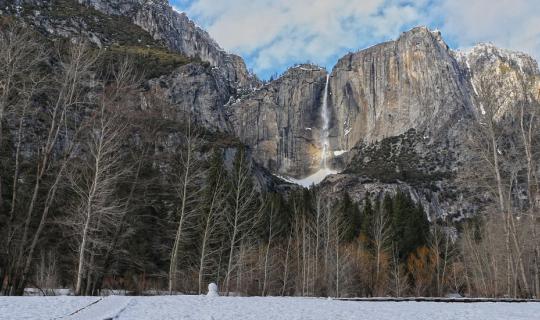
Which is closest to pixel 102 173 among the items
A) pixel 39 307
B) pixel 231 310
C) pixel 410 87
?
pixel 39 307

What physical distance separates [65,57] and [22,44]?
3.56 metres

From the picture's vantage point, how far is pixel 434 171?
152 meters

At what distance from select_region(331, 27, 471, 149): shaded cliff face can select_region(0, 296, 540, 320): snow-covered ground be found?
516 ft

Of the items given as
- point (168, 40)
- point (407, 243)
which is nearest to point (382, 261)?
point (407, 243)

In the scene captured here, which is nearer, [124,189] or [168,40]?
[124,189]

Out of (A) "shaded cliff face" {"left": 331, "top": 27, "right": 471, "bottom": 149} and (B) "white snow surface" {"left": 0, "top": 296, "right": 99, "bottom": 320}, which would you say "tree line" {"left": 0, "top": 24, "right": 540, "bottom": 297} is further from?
(A) "shaded cliff face" {"left": 331, "top": 27, "right": 471, "bottom": 149}

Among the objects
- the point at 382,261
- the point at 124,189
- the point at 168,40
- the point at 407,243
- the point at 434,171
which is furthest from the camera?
the point at 168,40

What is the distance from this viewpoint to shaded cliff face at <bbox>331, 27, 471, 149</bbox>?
17038cm

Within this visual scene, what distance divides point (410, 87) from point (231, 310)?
7079 inches

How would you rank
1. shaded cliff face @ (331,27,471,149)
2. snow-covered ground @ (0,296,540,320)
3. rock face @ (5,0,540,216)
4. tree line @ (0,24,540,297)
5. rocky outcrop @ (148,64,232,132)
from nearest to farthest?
snow-covered ground @ (0,296,540,320) → tree line @ (0,24,540,297) → rocky outcrop @ (148,64,232,132) → rock face @ (5,0,540,216) → shaded cliff face @ (331,27,471,149)

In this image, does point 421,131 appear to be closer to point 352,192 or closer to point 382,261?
point 352,192

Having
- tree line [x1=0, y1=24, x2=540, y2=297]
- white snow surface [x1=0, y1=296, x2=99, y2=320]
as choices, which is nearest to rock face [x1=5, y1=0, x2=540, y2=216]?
tree line [x1=0, y1=24, x2=540, y2=297]

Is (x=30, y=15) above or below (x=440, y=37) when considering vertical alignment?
below

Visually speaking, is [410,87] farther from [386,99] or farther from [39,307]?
[39,307]
